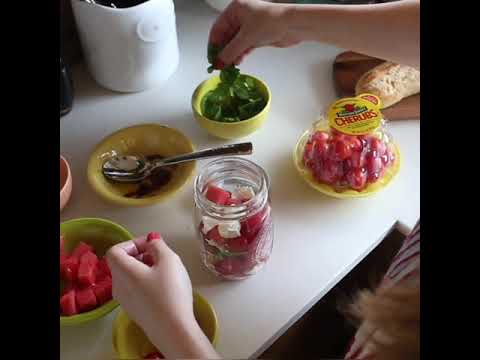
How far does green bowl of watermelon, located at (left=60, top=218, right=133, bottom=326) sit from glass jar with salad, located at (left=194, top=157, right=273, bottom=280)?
0.37 feet

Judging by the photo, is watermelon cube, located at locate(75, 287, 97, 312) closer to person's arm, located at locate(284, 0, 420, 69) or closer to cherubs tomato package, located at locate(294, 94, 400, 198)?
cherubs tomato package, located at locate(294, 94, 400, 198)

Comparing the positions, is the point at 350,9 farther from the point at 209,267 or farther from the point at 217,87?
the point at 209,267

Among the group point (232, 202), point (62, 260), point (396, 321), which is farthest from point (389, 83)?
point (62, 260)

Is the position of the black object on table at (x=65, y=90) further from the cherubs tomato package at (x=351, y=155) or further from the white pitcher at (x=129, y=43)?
the cherubs tomato package at (x=351, y=155)

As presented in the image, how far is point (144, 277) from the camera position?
0.64m

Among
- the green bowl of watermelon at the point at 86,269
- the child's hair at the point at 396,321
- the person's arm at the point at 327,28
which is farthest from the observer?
the person's arm at the point at 327,28

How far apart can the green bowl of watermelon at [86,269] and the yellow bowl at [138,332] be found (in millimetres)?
26

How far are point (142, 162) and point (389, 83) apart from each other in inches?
17.0

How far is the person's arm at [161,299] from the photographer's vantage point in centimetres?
60

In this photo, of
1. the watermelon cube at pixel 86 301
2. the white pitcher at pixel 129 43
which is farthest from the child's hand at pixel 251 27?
the watermelon cube at pixel 86 301

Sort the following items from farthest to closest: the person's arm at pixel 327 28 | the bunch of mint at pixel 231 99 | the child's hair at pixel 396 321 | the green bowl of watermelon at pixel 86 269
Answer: the bunch of mint at pixel 231 99, the person's arm at pixel 327 28, the green bowl of watermelon at pixel 86 269, the child's hair at pixel 396 321

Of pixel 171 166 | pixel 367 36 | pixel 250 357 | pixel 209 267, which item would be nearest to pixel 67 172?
pixel 171 166

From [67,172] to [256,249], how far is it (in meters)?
0.31

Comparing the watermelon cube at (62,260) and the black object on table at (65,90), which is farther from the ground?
the black object on table at (65,90)
